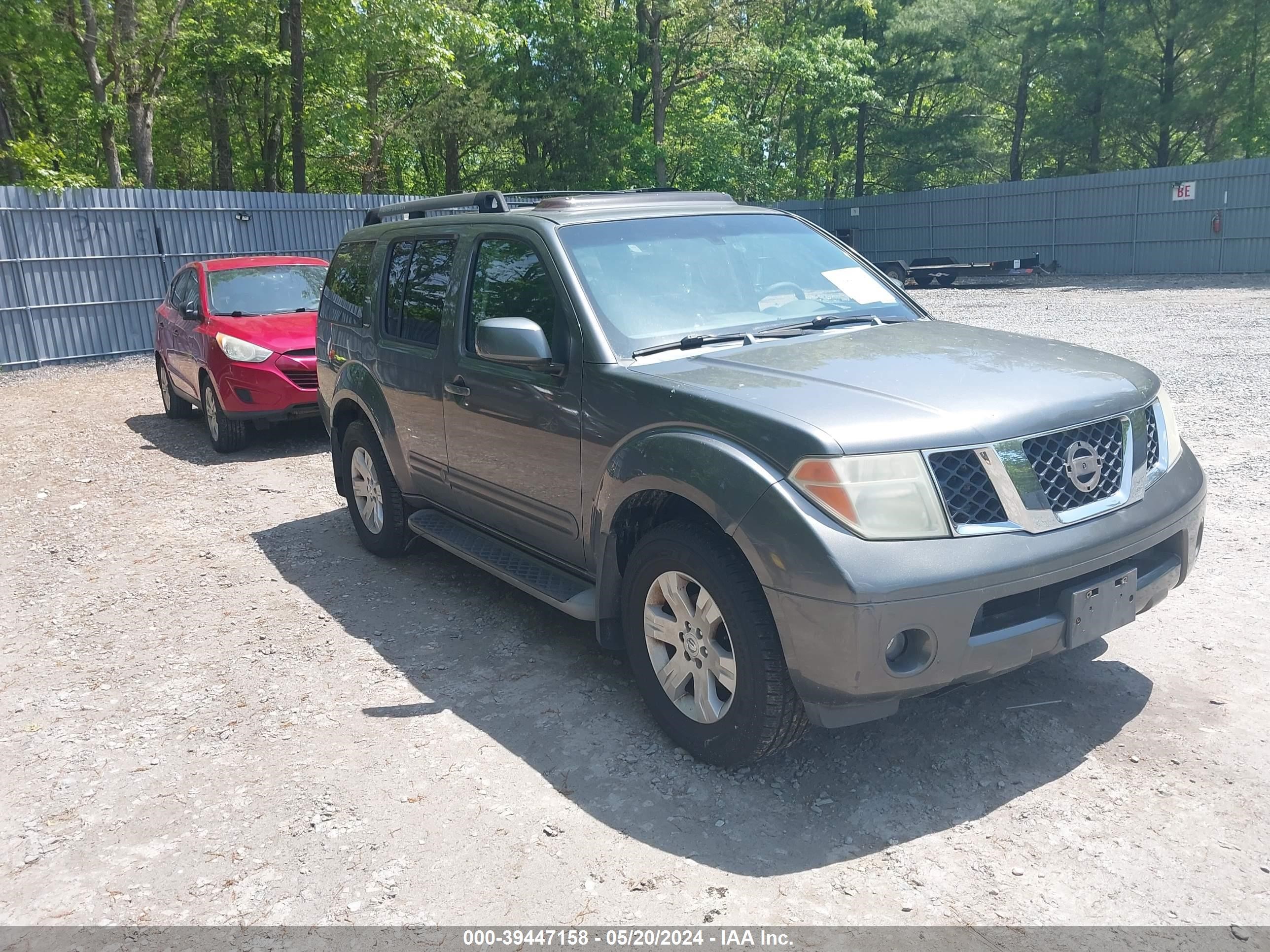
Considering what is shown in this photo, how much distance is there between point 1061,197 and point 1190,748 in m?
27.9

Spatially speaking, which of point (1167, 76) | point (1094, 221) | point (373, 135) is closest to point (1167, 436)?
point (1094, 221)

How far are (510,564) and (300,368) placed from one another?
5398 mm

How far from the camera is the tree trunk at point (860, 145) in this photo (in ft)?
138

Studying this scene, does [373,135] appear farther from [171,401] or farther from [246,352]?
[246,352]

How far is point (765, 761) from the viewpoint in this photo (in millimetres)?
3594

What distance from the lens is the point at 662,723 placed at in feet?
12.1

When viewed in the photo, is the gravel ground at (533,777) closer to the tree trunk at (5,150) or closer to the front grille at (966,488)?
the front grille at (966,488)

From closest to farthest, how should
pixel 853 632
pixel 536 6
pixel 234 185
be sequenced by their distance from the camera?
pixel 853 632
pixel 536 6
pixel 234 185

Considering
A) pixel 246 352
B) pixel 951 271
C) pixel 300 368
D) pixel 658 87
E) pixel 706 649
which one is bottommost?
pixel 951 271

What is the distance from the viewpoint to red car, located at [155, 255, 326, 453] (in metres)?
9.16

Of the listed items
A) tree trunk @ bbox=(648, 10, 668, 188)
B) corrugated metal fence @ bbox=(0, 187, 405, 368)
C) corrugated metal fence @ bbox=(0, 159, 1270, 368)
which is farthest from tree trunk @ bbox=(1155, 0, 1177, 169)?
corrugated metal fence @ bbox=(0, 187, 405, 368)

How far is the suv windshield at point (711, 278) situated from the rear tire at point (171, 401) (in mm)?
8583

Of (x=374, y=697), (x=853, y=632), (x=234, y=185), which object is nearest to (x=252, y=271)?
(x=374, y=697)

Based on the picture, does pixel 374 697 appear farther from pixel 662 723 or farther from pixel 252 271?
pixel 252 271
